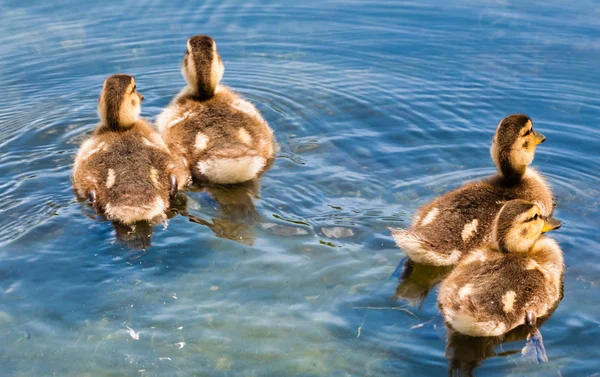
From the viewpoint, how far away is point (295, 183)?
7336 mm

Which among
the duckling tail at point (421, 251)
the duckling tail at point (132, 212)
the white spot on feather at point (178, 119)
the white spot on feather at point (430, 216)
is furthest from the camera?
the white spot on feather at point (178, 119)

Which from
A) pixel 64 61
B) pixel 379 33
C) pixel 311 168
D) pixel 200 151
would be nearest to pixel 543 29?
pixel 379 33

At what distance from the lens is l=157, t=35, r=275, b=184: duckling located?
23.6 feet

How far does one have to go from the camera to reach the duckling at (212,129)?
23.6 ft

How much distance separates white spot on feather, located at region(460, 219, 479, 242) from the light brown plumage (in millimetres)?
171

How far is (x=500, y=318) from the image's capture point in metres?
5.12

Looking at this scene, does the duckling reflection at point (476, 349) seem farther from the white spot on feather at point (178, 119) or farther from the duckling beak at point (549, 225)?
the white spot on feather at point (178, 119)

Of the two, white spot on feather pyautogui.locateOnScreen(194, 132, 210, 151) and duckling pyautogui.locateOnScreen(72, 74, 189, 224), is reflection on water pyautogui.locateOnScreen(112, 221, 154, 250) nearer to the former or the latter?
duckling pyautogui.locateOnScreen(72, 74, 189, 224)

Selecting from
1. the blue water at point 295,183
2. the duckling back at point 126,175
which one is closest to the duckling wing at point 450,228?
the blue water at point 295,183

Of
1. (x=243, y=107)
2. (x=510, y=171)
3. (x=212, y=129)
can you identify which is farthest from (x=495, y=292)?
(x=243, y=107)

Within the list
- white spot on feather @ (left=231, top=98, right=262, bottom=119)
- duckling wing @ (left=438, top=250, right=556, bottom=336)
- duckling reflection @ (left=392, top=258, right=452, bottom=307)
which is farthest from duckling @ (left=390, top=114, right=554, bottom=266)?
white spot on feather @ (left=231, top=98, right=262, bottom=119)

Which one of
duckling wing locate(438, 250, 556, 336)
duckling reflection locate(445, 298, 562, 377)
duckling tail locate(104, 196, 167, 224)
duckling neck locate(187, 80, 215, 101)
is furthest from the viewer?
duckling neck locate(187, 80, 215, 101)

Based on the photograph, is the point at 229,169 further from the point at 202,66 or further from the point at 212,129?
the point at 202,66

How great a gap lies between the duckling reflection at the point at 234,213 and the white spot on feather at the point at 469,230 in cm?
163
